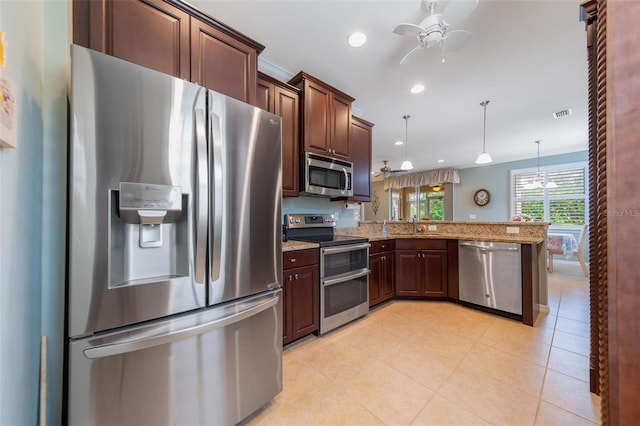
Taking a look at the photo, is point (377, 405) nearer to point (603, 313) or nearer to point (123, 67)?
point (603, 313)

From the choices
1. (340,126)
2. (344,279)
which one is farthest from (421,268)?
(340,126)

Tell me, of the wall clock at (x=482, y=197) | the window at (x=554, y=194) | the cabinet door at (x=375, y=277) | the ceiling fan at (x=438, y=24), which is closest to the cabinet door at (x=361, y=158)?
the cabinet door at (x=375, y=277)

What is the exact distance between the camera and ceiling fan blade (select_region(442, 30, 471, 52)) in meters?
1.75

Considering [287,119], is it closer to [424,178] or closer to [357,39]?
[357,39]

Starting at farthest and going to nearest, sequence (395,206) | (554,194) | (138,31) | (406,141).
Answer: (395,206), (554,194), (406,141), (138,31)

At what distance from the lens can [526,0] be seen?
1729mm

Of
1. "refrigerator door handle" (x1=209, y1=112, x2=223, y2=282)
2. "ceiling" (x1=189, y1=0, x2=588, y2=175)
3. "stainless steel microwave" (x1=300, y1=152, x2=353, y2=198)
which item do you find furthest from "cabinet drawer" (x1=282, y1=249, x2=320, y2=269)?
"ceiling" (x1=189, y1=0, x2=588, y2=175)

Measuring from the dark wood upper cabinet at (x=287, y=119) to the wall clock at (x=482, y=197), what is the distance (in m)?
6.98

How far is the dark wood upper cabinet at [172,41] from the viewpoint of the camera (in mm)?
1204

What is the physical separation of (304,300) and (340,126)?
6.42 ft

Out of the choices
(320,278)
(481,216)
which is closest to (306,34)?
(320,278)

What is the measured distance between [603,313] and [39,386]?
1.94m

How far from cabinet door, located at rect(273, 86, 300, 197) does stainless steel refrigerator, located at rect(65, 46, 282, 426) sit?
96 centimetres

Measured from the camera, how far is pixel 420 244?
10.4ft
